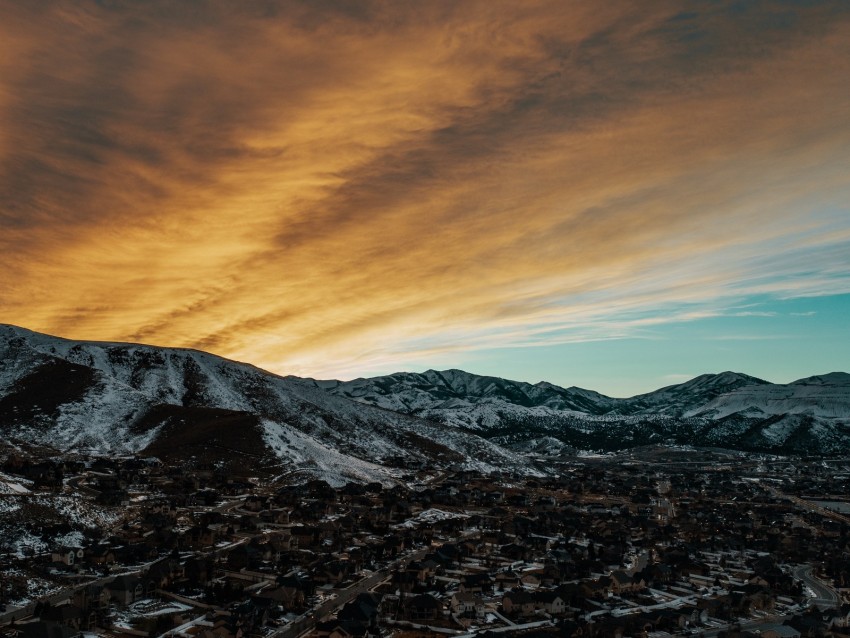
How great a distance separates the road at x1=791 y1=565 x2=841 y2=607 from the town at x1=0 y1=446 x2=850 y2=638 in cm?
34

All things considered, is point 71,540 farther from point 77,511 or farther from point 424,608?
point 424,608

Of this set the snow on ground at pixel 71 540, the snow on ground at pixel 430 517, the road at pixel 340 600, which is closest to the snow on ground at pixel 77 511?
the snow on ground at pixel 71 540

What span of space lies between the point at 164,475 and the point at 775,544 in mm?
105071

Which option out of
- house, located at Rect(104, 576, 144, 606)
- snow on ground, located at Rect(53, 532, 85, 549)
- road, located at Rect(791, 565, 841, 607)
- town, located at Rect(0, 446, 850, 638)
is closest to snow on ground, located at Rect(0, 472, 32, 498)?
town, located at Rect(0, 446, 850, 638)

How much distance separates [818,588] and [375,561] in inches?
2047

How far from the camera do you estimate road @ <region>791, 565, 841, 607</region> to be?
6488 centimetres

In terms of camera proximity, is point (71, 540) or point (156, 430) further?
point (156, 430)

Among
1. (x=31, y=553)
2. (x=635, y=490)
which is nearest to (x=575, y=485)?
(x=635, y=490)

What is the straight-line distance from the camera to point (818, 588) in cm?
7100

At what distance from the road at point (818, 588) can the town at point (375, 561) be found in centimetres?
34

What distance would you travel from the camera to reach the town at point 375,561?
172 feet

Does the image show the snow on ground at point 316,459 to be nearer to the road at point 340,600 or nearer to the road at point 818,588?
the road at point 340,600

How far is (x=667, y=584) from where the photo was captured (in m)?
69.4

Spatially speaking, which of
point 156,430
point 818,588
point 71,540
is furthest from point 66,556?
point 156,430
